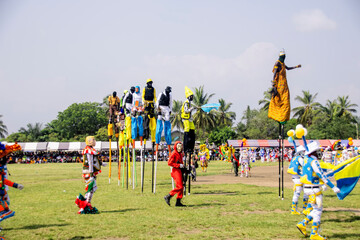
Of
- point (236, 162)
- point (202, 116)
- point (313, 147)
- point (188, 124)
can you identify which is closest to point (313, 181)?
point (313, 147)

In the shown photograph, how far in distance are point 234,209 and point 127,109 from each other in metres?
8.33

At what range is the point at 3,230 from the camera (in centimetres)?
909

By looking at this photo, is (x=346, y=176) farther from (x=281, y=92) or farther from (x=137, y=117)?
(x=137, y=117)

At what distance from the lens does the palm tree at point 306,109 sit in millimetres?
69562

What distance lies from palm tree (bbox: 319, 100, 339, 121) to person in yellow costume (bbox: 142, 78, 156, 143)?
6058 centimetres

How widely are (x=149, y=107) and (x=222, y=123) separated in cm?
6004

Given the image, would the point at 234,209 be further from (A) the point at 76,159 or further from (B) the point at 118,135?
(A) the point at 76,159

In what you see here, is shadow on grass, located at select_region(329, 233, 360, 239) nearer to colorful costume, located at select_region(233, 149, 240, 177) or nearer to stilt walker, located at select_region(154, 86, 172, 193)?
stilt walker, located at select_region(154, 86, 172, 193)

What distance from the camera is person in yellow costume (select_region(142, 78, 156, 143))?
51.2 ft

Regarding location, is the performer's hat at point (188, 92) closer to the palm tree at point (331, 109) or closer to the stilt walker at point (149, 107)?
the stilt walker at point (149, 107)

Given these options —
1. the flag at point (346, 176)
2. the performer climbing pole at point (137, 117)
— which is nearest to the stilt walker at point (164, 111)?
the performer climbing pole at point (137, 117)

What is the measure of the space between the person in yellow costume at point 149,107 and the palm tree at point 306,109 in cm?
5907

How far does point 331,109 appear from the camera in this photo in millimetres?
70250

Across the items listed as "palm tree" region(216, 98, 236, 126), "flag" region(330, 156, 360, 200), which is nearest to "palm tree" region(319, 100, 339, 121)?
"palm tree" region(216, 98, 236, 126)
